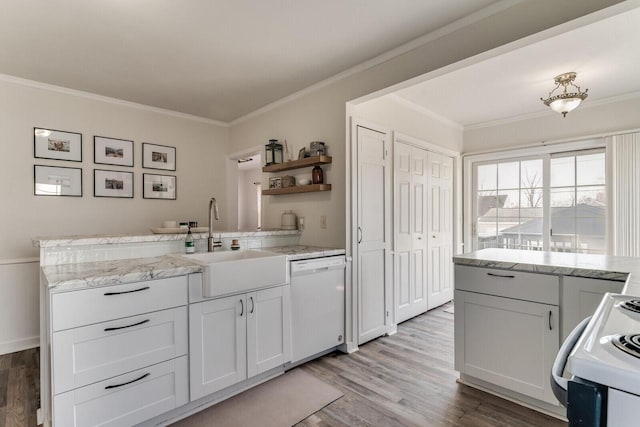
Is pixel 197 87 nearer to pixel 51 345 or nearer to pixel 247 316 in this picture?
pixel 247 316

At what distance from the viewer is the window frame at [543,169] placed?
11.8 feet

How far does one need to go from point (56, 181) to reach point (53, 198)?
0.56 feet

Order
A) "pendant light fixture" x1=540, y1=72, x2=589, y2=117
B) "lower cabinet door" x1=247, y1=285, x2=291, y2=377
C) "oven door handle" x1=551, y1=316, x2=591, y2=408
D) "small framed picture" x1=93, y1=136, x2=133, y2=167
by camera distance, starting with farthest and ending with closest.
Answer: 1. "small framed picture" x1=93, y1=136, x2=133, y2=167
2. "pendant light fixture" x1=540, y1=72, x2=589, y2=117
3. "lower cabinet door" x1=247, y1=285, x2=291, y2=377
4. "oven door handle" x1=551, y1=316, x2=591, y2=408

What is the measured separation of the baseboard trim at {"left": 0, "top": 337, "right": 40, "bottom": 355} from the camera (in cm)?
285

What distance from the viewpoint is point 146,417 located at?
1757mm

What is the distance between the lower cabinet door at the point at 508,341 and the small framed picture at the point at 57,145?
3842 millimetres

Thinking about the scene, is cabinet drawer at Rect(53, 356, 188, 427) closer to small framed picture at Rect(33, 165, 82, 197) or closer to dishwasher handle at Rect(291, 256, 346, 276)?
dishwasher handle at Rect(291, 256, 346, 276)

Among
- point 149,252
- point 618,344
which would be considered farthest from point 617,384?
point 149,252

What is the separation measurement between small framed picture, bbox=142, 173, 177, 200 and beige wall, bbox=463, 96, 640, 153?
415 centimetres

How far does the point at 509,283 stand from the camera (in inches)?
80.6

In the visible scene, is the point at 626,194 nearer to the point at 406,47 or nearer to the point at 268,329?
the point at 406,47

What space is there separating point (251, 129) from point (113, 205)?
5.88 ft

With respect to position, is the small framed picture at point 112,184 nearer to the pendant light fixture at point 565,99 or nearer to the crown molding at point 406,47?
the crown molding at point 406,47

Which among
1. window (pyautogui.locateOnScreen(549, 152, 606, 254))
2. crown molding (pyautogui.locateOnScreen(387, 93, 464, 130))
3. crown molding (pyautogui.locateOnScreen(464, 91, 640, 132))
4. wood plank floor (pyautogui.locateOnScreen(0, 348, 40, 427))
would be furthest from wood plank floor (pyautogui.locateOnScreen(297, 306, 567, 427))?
crown molding (pyautogui.locateOnScreen(464, 91, 640, 132))
